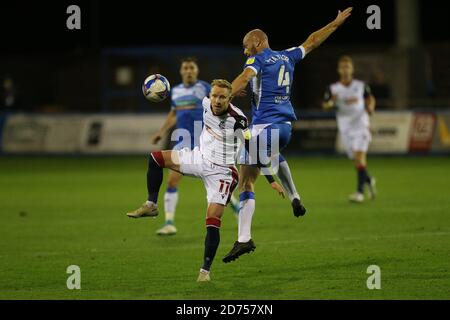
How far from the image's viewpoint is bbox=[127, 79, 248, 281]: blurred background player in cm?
989

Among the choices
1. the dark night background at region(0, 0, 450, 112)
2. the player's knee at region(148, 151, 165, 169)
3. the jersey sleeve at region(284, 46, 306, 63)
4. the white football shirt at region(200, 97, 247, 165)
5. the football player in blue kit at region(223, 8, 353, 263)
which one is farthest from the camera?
the dark night background at region(0, 0, 450, 112)

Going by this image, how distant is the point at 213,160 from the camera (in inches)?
399

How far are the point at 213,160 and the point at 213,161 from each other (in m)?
Answer: 0.01

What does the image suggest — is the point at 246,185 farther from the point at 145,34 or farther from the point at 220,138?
the point at 145,34

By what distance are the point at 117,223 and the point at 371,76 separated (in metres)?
19.4

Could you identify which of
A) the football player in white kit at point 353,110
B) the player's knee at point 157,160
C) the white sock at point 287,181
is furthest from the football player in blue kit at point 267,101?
the football player in white kit at point 353,110

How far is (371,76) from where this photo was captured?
32.7m

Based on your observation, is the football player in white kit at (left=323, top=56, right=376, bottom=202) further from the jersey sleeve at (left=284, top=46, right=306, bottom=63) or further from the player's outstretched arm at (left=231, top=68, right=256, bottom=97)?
the player's outstretched arm at (left=231, top=68, right=256, bottom=97)

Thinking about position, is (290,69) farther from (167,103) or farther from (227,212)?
(167,103)

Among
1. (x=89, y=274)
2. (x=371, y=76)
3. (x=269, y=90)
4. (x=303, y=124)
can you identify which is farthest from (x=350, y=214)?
(x=371, y=76)

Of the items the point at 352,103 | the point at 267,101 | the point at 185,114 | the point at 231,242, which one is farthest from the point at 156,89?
the point at 352,103

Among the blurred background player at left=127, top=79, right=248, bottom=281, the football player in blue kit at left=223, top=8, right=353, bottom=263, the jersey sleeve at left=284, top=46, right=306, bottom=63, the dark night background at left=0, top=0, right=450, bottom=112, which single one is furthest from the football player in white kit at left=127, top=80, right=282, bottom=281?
the dark night background at left=0, top=0, right=450, bottom=112

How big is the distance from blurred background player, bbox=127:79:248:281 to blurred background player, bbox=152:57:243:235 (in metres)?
3.29

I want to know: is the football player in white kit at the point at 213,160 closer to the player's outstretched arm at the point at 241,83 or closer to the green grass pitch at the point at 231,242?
the player's outstretched arm at the point at 241,83
